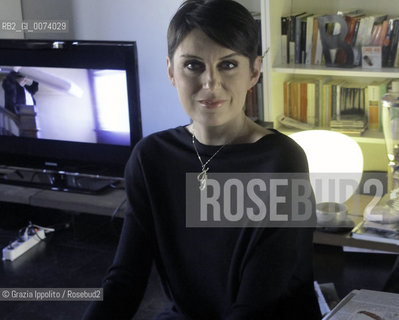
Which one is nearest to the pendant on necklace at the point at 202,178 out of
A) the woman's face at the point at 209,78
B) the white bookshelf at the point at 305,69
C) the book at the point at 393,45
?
the woman's face at the point at 209,78

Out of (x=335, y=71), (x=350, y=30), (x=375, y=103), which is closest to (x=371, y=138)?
(x=375, y=103)

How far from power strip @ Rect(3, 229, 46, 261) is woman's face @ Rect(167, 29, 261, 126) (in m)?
1.76

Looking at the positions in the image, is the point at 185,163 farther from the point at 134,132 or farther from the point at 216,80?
the point at 134,132

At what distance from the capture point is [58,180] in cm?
311

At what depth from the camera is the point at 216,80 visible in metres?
1.21

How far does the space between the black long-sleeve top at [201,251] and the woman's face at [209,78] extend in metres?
0.09

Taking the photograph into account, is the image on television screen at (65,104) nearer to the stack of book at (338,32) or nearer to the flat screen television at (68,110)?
the flat screen television at (68,110)

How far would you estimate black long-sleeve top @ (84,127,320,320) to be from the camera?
1190 mm

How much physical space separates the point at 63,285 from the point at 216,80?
5.01ft

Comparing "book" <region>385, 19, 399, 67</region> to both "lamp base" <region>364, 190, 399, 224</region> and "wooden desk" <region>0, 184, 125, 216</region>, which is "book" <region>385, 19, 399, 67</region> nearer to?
"lamp base" <region>364, 190, 399, 224</region>

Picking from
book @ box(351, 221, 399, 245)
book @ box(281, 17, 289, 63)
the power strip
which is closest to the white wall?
book @ box(281, 17, 289, 63)

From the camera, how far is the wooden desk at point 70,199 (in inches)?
113

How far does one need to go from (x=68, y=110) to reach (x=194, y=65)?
1839mm

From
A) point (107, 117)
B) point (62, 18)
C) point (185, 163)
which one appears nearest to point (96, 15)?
point (62, 18)
